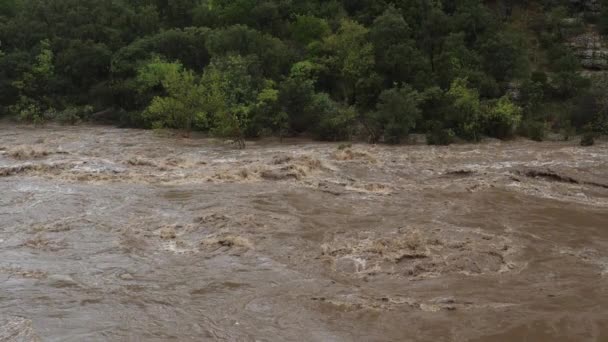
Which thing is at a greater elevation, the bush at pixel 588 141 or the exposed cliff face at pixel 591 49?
the exposed cliff face at pixel 591 49

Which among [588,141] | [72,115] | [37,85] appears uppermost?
[37,85]

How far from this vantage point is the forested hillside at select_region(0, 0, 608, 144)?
101 feet

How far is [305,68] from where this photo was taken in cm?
3497

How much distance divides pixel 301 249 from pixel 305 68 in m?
23.6

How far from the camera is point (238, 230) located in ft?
45.4

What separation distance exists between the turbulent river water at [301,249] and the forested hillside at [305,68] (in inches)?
308

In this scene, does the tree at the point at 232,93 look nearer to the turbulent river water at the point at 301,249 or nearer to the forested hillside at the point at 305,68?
the forested hillside at the point at 305,68

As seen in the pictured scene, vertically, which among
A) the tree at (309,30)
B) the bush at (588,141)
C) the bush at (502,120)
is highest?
the tree at (309,30)

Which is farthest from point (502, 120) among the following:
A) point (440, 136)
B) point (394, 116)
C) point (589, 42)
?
point (589, 42)

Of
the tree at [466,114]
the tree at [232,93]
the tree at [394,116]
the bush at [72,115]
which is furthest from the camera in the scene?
the bush at [72,115]

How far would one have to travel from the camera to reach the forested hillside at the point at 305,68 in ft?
101

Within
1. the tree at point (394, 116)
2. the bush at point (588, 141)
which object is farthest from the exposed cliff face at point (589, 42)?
the tree at point (394, 116)

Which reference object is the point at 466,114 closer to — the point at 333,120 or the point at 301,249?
the point at 333,120

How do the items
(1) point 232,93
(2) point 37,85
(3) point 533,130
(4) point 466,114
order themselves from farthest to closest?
1. (2) point 37,85
2. (1) point 232,93
3. (3) point 533,130
4. (4) point 466,114
